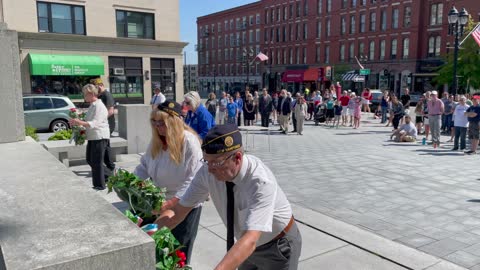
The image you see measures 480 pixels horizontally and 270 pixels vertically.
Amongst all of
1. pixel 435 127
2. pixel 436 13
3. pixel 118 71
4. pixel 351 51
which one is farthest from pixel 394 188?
pixel 351 51

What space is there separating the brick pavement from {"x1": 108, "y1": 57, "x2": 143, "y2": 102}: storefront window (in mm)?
18726

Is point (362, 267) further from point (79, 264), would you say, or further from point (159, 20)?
point (159, 20)

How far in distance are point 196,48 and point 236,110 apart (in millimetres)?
76781

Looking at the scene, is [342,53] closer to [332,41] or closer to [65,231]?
[332,41]

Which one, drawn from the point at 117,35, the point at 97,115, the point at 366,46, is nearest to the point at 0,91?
the point at 97,115

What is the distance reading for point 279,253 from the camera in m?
2.59

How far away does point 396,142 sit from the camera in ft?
48.0

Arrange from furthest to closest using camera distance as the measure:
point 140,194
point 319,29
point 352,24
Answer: point 319,29 < point 352,24 < point 140,194

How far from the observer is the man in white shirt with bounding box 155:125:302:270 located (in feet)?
7.37

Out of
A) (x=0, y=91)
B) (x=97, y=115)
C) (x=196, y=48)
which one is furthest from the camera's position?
(x=196, y=48)

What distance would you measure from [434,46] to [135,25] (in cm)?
3619

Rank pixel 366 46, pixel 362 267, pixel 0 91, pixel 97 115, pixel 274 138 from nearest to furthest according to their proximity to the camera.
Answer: pixel 362 267, pixel 0 91, pixel 97 115, pixel 274 138, pixel 366 46

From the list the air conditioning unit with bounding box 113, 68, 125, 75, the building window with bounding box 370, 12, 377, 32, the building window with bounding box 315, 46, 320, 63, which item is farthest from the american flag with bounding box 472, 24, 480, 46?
the building window with bounding box 315, 46, 320, 63

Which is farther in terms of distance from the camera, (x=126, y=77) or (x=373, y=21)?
(x=373, y=21)
